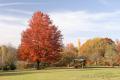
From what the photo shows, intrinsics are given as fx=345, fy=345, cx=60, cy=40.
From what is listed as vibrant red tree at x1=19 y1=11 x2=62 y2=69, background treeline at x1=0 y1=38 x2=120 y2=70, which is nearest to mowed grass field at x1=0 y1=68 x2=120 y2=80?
vibrant red tree at x1=19 y1=11 x2=62 y2=69

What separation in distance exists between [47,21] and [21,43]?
261 inches

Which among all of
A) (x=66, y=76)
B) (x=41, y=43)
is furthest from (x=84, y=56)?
(x=66, y=76)

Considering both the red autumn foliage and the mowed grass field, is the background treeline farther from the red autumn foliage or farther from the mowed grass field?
the mowed grass field

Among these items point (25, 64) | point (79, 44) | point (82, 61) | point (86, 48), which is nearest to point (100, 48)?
point (86, 48)

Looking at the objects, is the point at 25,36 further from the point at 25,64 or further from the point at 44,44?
the point at 25,64

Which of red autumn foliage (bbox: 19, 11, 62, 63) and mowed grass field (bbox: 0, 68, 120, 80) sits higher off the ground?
red autumn foliage (bbox: 19, 11, 62, 63)

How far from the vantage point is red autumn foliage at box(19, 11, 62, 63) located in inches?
2574

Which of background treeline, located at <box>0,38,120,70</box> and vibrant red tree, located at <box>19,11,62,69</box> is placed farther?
A: background treeline, located at <box>0,38,120,70</box>

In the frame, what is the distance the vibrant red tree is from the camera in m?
65.4

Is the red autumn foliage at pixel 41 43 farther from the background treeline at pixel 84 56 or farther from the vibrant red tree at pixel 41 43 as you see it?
the background treeline at pixel 84 56

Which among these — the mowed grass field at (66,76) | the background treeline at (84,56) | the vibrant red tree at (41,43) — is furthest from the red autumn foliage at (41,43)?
the mowed grass field at (66,76)

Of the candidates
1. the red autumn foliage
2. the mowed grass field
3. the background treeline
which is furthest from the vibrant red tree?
the mowed grass field

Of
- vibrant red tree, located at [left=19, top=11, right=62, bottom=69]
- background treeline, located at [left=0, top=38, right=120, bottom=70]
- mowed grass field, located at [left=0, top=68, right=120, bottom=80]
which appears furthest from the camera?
background treeline, located at [left=0, top=38, right=120, bottom=70]

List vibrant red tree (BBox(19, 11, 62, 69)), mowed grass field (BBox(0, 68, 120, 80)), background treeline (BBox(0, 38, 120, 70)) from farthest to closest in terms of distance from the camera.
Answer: background treeline (BBox(0, 38, 120, 70)) → vibrant red tree (BBox(19, 11, 62, 69)) → mowed grass field (BBox(0, 68, 120, 80))
